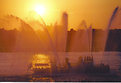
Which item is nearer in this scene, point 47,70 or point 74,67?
point 47,70

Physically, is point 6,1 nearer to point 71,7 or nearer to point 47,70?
point 71,7

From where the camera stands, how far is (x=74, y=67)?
7.05 metres

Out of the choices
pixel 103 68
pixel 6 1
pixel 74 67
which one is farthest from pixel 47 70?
pixel 6 1

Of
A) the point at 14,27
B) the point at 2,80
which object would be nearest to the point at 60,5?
the point at 14,27

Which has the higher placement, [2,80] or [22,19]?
[22,19]

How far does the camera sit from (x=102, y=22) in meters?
10.1

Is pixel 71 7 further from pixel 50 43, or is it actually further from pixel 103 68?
pixel 103 68

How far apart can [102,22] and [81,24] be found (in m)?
1.20

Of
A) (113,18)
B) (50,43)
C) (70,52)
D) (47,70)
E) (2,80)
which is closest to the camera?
(2,80)

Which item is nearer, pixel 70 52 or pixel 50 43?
pixel 50 43

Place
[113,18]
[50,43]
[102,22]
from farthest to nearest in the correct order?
[50,43]
[102,22]
[113,18]

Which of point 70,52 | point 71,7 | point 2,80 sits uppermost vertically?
point 71,7

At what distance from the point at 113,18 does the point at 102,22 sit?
1.17 meters

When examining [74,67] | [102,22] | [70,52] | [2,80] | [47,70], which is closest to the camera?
[2,80]
